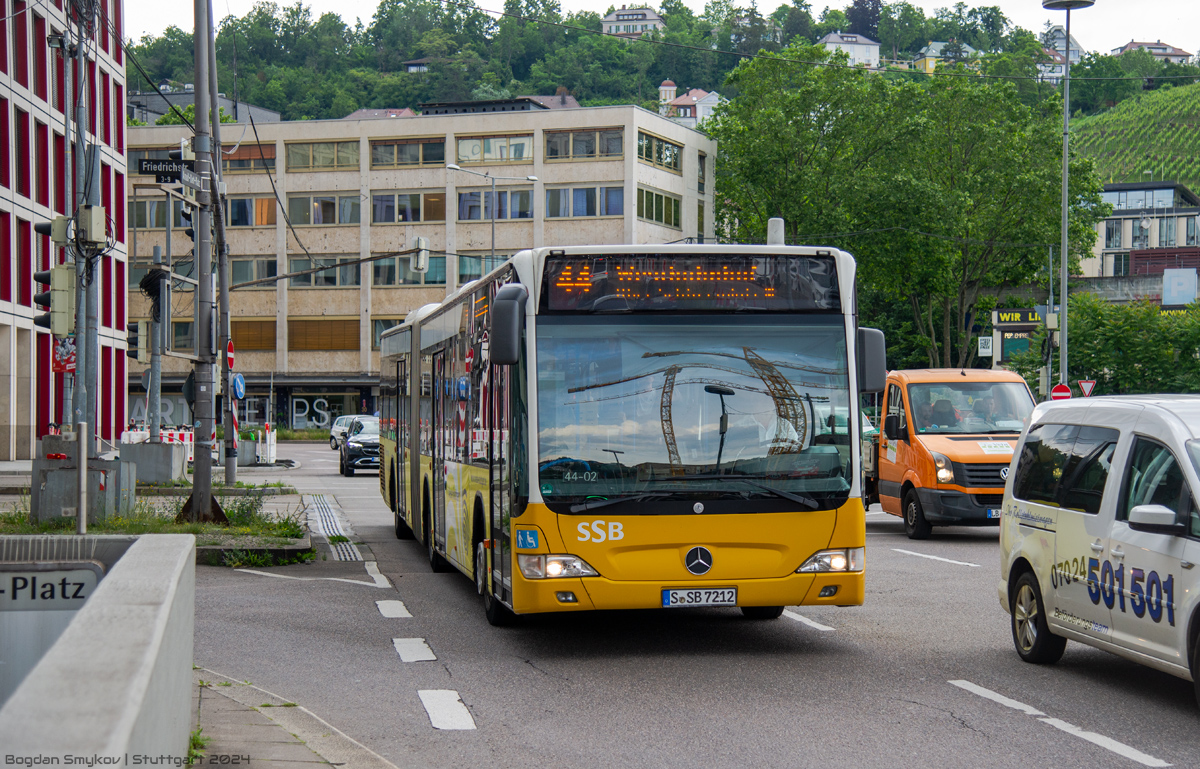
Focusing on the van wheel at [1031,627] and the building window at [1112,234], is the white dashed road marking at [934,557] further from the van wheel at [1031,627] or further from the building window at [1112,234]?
the building window at [1112,234]

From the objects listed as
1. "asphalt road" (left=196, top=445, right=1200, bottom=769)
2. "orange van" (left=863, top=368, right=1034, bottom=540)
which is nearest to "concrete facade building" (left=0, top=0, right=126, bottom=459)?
"orange van" (left=863, top=368, right=1034, bottom=540)

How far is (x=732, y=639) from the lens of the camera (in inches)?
398

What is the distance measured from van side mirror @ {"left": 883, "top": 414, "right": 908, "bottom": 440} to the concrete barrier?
1507cm

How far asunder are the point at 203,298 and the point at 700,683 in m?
11.9

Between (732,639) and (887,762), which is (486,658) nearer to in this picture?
(732,639)

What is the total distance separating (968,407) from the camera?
18875mm

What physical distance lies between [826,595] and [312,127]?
67.8m

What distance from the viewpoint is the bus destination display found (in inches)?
367

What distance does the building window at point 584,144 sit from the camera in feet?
227

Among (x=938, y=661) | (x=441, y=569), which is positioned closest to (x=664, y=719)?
(x=938, y=661)

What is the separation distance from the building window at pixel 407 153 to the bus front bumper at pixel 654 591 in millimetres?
64865

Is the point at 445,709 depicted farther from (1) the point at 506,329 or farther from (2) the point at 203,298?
(2) the point at 203,298

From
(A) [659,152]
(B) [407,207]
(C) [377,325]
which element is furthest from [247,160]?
(A) [659,152]

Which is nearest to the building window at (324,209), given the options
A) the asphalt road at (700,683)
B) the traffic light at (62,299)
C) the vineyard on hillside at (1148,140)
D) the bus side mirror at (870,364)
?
the traffic light at (62,299)
